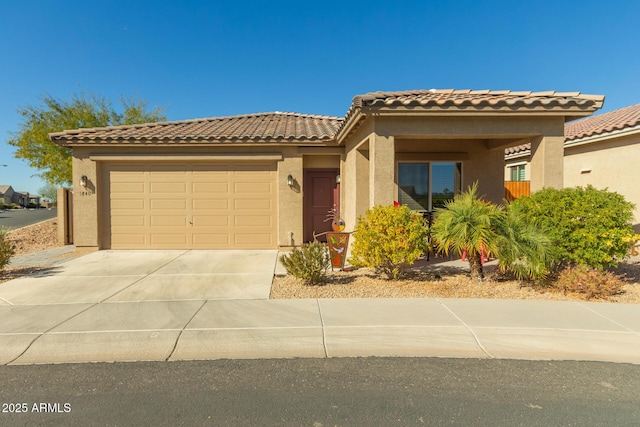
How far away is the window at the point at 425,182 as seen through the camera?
1009cm

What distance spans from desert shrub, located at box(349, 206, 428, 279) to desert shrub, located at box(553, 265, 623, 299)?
7.67 feet

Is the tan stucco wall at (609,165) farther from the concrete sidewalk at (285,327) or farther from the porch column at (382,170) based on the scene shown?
the porch column at (382,170)

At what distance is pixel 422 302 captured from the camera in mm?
5473

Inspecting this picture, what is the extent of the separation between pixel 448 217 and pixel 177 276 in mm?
5580

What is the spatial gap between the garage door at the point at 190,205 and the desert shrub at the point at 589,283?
24.3 ft

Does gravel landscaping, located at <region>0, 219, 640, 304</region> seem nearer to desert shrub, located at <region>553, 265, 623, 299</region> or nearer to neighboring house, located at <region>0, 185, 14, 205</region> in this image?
desert shrub, located at <region>553, 265, 623, 299</region>

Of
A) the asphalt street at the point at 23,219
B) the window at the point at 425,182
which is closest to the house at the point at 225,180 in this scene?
the window at the point at 425,182

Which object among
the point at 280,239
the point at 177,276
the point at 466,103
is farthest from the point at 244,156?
the point at 466,103

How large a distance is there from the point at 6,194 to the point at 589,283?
105394 millimetres

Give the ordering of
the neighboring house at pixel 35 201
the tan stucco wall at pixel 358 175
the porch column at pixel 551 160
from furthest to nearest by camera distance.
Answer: the neighboring house at pixel 35 201 → the tan stucco wall at pixel 358 175 → the porch column at pixel 551 160

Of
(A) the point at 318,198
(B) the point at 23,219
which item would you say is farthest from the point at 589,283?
(B) the point at 23,219

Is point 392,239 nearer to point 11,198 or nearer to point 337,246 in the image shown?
point 337,246

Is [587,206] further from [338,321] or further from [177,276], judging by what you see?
Answer: [177,276]

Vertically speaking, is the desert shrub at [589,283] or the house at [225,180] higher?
the house at [225,180]
